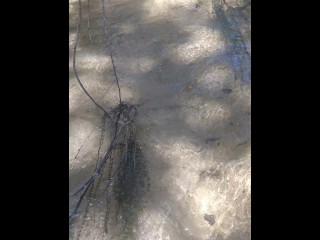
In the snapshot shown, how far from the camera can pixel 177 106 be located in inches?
71.3

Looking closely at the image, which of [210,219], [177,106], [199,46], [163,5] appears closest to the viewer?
[210,219]

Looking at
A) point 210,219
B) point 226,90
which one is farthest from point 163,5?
point 210,219

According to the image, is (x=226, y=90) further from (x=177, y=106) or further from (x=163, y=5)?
(x=163, y=5)

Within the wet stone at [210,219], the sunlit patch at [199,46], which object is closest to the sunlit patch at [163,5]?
the sunlit patch at [199,46]

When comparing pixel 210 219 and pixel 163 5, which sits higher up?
pixel 163 5

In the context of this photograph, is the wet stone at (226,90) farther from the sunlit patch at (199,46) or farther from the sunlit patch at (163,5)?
the sunlit patch at (163,5)

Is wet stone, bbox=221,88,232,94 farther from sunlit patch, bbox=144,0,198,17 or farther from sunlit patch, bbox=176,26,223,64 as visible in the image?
sunlit patch, bbox=144,0,198,17

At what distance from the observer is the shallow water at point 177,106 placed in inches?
55.1

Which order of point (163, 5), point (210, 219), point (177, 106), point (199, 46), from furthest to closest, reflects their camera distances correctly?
point (163, 5), point (199, 46), point (177, 106), point (210, 219)

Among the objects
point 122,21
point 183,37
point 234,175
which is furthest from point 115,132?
point 122,21

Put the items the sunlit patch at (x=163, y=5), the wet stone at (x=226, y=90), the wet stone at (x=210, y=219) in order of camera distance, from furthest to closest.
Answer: the sunlit patch at (x=163, y=5)
the wet stone at (x=226, y=90)
the wet stone at (x=210, y=219)

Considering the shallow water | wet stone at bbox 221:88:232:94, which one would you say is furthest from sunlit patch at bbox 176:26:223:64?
wet stone at bbox 221:88:232:94

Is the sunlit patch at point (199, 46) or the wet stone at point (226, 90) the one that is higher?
the sunlit patch at point (199, 46)

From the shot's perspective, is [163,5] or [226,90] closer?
[226,90]
